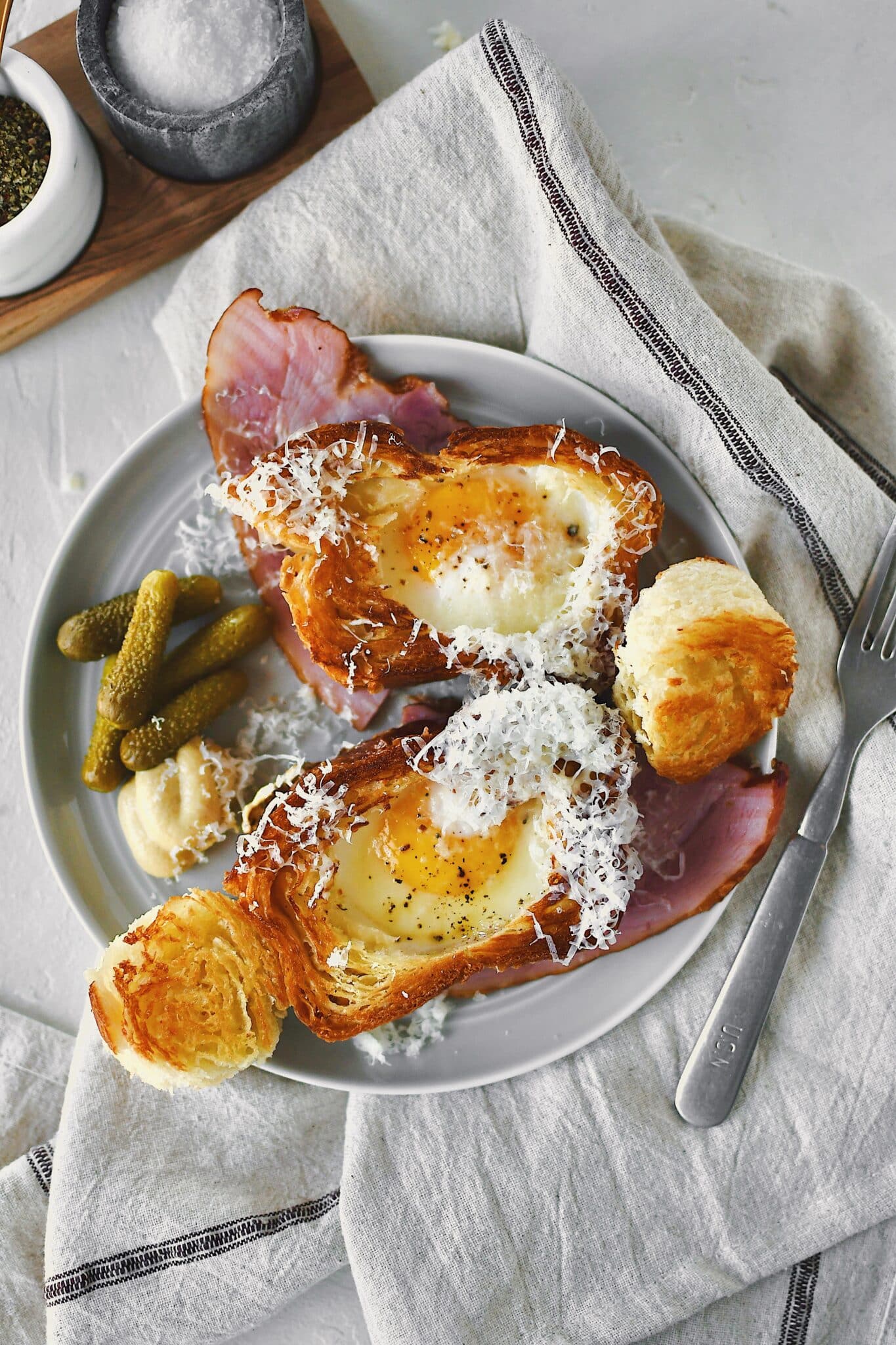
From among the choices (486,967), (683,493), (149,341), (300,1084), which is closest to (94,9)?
(149,341)

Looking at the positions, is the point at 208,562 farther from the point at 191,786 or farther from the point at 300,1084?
the point at 300,1084

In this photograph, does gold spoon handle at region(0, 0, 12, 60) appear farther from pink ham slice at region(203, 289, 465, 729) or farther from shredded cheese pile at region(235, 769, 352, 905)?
shredded cheese pile at region(235, 769, 352, 905)

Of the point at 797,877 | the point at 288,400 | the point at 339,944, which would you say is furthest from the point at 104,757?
the point at 797,877

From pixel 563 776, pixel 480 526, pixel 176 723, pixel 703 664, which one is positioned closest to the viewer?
pixel 703 664

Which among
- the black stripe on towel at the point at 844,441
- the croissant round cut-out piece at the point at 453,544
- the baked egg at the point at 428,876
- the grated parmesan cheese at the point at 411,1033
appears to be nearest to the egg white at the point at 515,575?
the croissant round cut-out piece at the point at 453,544

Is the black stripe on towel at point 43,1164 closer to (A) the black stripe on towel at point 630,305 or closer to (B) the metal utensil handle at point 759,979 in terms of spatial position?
(B) the metal utensil handle at point 759,979

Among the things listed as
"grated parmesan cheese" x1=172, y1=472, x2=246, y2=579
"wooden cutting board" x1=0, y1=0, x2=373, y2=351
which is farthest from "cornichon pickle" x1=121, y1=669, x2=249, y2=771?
"wooden cutting board" x1=0, y1=0, x2=373, y2=351

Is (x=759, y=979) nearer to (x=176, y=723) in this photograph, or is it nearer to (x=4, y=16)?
(x=176, y=723)
